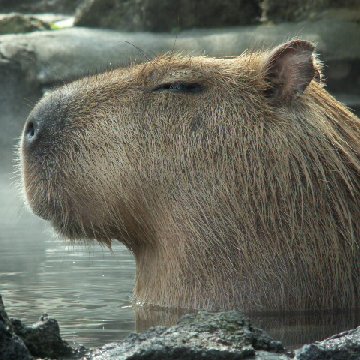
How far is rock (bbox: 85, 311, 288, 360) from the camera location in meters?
3.46

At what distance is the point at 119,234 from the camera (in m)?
5.49

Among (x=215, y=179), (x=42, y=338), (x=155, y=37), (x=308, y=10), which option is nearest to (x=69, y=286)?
(x=215, y=179)

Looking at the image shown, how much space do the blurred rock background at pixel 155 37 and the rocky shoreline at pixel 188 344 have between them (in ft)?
26.8

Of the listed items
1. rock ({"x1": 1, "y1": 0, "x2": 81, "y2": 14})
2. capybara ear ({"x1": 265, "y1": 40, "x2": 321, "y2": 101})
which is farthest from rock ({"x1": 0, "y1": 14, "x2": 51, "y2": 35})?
capybara ear ({"x1": 265, "y1": 40, "x2": 321, "y2": 101})

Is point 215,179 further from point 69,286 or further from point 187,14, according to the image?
point 187,14

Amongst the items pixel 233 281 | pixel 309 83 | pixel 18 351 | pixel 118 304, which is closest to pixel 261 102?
pixel 309 83

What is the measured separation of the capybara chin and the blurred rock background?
6.31m

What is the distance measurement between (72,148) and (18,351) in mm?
2232

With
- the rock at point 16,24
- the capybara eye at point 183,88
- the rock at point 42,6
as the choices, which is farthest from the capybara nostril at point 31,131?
the rock at point 42,6

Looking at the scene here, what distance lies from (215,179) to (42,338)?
1747 millimetres

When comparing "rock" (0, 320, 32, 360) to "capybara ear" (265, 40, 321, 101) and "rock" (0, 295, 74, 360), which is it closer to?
"rock" (0, 295, 74, 360)

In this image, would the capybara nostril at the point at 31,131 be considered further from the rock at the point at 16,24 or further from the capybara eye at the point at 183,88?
the rock at the point at 16,24

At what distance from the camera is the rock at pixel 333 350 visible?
3.44 metres

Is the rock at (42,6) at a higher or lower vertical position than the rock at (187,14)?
higher
